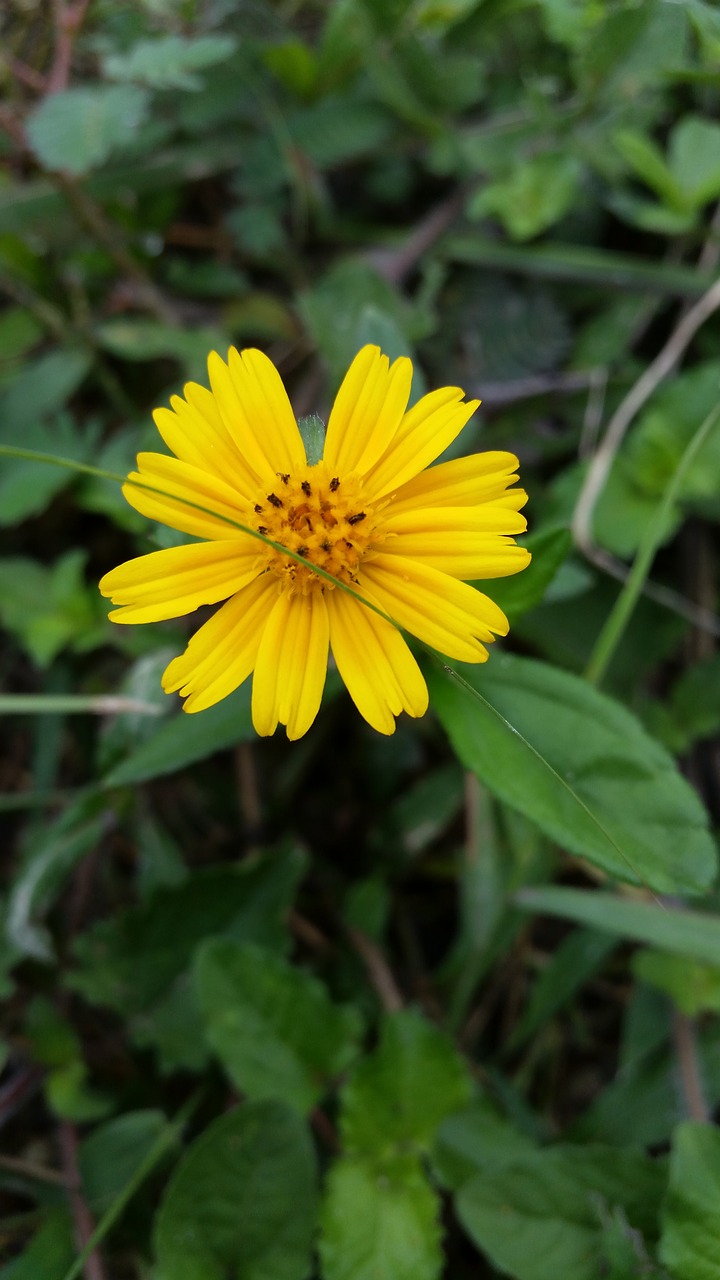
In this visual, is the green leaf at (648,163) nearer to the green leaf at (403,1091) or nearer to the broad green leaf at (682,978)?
the broad green leaf at (682,978)

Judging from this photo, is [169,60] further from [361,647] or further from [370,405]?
[361,647]

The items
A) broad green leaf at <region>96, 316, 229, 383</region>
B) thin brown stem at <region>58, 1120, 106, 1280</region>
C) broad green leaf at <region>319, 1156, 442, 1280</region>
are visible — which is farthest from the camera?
broad green leaf at <region>96, 316, 229, 383</region>

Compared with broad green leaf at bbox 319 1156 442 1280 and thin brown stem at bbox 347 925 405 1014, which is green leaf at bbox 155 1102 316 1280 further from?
thin brown stem at bbox 347 925 405 1014

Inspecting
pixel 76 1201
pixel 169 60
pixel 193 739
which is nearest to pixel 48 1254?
pixel 76 1201

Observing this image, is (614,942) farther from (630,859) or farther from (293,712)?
(293,712)

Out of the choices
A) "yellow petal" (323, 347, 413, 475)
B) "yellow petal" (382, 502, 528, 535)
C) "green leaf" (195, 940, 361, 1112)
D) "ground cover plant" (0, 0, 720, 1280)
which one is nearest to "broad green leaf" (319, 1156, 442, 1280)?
"ground cover plant" (0, 0, 720, 1280)

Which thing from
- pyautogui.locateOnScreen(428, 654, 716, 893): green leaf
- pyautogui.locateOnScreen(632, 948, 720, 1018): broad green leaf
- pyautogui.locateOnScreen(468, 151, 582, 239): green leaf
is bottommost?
pyautogui.locateOnScreen(632, 948, 720, 1018): broad green leaf
